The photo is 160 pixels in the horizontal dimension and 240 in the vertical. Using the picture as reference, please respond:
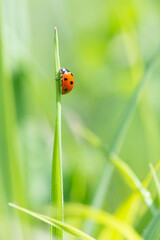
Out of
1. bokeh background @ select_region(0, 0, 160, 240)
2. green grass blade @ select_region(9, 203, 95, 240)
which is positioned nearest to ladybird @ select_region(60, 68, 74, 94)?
bokeh background @ select_region(0, 0, 160, 240)

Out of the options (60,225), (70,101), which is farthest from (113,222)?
(70,101)

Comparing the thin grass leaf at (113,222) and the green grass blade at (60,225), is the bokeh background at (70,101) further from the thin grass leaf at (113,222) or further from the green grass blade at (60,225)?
the green grass blade at (60,225)

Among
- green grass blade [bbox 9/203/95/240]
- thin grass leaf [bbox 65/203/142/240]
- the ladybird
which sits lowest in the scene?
thin grass leaf [bbox 65/203/142/240]

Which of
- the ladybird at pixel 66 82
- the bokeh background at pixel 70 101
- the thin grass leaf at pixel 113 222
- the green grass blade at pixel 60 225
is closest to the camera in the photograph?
the green grass blade at pixel 60 225

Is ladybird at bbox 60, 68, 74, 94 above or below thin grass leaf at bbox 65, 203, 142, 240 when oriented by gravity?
above

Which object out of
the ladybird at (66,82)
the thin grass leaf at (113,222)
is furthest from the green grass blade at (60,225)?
the ladybird at (66,82)

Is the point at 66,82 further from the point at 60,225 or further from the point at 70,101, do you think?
the point at 70,101

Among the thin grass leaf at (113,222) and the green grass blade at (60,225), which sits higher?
the green grass blade at (60,225)

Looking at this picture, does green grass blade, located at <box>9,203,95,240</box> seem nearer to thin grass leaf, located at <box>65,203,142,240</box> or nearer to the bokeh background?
thin grass leaf, located at <box>65,203,142,240</box>

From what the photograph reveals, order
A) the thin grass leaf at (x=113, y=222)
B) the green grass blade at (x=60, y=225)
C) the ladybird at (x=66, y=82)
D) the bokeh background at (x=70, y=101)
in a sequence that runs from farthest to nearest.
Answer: the bokeh background at (x=70, y=101), the ladybird at (x=66, y=82), the thin grass leaf at (x=113, y=222), the green grass blade at (x=60, y=225)

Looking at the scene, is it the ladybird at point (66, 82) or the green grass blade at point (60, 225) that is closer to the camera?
the green grass blade at point (60, 225)
